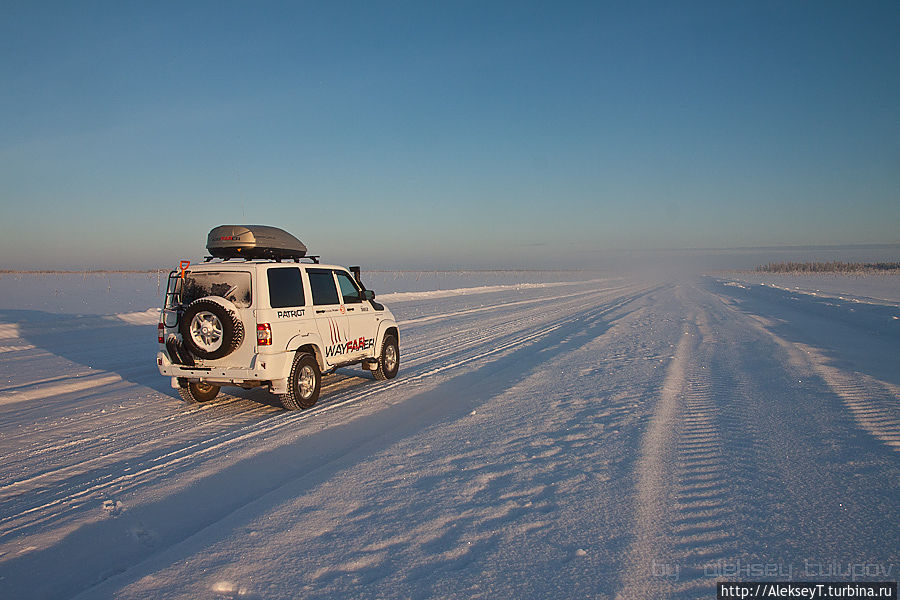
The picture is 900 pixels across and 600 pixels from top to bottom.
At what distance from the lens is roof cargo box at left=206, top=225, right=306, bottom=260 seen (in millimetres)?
7723

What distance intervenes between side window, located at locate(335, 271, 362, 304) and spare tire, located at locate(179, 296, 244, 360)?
83.9 inches

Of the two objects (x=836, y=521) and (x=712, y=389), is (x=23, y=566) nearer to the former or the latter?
(x=836, y=521)

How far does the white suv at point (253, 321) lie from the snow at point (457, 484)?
1.91 feet

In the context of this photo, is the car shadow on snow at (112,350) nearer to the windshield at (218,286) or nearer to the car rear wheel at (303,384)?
the car rear wheel at (303,384)

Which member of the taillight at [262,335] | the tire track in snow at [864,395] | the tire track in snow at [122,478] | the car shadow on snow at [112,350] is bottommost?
the tire track in snow at [864,395]

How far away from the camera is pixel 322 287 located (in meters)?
8.45

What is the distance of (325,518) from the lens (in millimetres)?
4262

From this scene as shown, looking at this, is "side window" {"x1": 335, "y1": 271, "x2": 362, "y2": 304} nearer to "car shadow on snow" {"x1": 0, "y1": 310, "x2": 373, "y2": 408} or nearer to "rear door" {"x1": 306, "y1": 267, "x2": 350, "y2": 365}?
"rear door" {"x1": 306, "y1": 267, "x2": 350, "y2": 365}

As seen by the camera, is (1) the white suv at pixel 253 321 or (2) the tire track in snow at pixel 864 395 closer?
(2) the tire track in snow at pixel 864 395

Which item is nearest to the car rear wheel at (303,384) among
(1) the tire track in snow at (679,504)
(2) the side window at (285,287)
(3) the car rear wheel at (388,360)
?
(2) the side window at (285,287)

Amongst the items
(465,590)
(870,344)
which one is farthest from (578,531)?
(870,344)

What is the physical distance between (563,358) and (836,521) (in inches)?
310

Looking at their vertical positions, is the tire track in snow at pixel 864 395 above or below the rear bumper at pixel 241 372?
below

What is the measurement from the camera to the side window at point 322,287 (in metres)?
8.24
